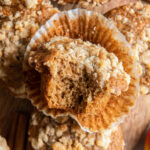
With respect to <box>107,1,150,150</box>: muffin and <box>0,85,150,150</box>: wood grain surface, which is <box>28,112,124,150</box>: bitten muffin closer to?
<box>0,85,150,150</box>: wood grain surface

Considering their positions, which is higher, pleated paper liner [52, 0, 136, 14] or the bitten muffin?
pleated paper liner [52, 0, 136, 14]

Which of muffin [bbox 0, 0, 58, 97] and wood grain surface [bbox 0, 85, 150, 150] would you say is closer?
muffin [bbox 0, 0, 58, 97]

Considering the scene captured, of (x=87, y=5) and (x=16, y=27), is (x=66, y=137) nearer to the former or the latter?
(x=16, y=27)

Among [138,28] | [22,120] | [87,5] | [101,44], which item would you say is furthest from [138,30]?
[22,120]

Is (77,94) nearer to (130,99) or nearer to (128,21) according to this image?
(130,99)

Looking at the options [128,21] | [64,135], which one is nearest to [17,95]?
[64,135]

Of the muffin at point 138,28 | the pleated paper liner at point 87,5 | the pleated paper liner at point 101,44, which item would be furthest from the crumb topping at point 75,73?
the pleated paper liner at point 87,5

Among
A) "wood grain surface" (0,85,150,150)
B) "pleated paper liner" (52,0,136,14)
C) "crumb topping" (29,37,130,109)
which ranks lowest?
"wood grain surface" (0,85,150,150)

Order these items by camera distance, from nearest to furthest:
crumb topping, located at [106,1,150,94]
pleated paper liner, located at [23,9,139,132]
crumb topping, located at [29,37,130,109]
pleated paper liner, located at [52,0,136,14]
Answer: crumb topping, located at [29,37,130,109]
pleated paper liner, located at [23,9,139,132]
crumb topping, located at [106,1,150,94]
pleated paper liner, located at [52,0,136,14]

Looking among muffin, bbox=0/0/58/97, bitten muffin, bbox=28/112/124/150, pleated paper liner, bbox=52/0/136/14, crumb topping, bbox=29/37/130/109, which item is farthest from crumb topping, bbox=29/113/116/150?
pleated paper liner, bbox=52/0/136/14
